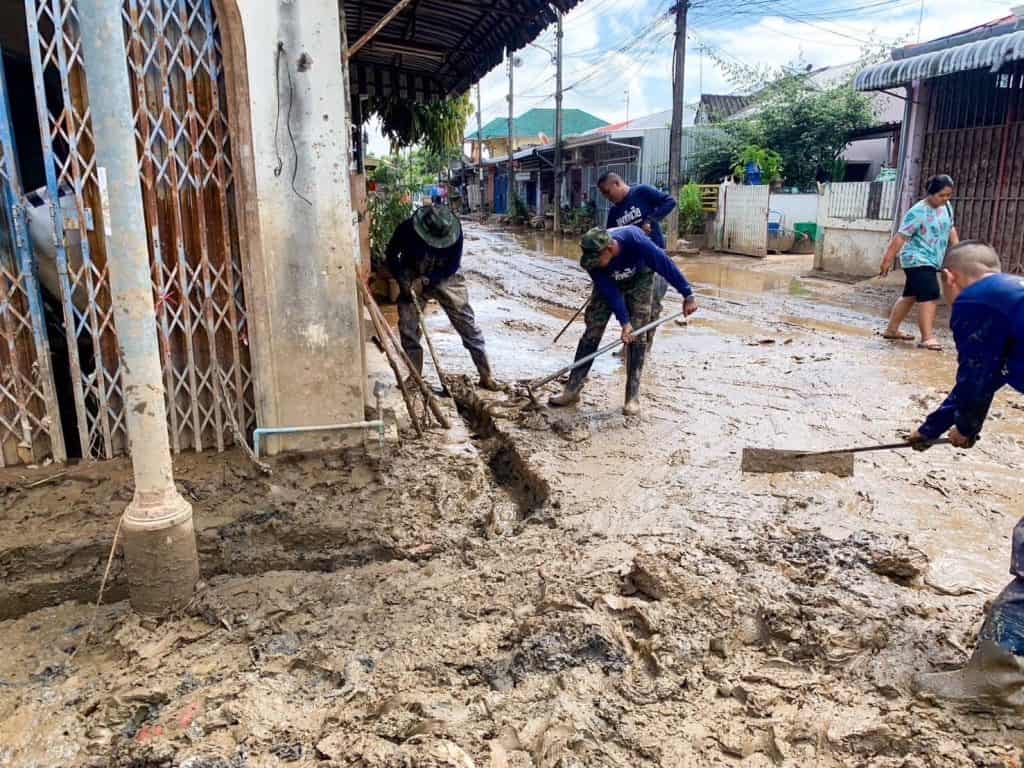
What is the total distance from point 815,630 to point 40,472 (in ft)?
12.5

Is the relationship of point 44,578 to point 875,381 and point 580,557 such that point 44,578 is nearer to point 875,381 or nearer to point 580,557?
point 580,557

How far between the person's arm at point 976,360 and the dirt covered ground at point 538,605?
81 centimetres

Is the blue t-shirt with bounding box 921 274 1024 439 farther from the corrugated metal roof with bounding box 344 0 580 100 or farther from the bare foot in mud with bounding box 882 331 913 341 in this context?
the bare foot in mud with bounding box 882 331 913 341

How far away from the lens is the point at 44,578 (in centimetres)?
334

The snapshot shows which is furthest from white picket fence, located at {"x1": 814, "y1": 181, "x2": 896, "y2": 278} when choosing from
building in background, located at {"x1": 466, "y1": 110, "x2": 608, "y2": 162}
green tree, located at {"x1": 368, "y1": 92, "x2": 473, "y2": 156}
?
building in background, located at {"x1": 466, "y1": 110, "x2": 608, "y2": 162}

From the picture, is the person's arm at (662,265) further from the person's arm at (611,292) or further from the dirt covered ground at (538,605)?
the dirt covered ground at (538,605)

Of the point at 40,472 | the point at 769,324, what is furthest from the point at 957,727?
the point at 769,324

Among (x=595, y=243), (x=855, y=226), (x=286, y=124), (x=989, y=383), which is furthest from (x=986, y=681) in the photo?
(x=855, y=226)

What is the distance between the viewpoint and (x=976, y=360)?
245cm

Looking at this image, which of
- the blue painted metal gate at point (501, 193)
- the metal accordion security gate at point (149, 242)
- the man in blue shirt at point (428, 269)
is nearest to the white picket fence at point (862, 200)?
the man in blue shirt at point (428, 269)

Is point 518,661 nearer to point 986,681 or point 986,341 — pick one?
point 986,681

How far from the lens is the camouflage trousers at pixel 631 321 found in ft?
18.0

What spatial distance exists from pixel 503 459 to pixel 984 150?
9.50 meters

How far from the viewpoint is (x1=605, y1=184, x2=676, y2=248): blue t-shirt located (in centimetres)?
648
